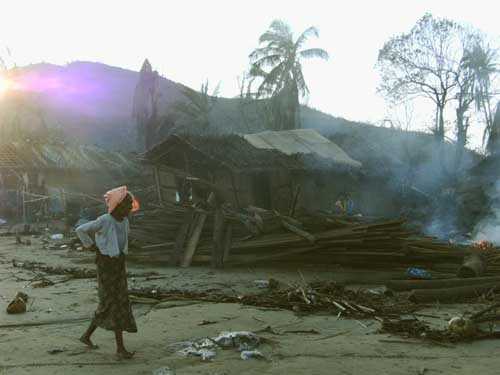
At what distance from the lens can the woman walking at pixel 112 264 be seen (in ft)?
14.4

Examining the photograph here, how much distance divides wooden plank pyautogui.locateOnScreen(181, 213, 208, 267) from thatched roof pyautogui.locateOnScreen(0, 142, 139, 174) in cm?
1315

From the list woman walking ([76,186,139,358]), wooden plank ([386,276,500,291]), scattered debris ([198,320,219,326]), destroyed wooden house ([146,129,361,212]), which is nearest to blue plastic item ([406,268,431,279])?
wooden plank ([386,276,500,291])

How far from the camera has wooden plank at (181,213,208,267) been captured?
414 inches

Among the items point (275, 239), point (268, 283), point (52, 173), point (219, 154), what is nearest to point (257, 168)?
point (219, 154)

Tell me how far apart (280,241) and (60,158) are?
1561 centimetres

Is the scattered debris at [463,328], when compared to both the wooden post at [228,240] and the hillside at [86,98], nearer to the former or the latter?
the wooden post at [228,240]

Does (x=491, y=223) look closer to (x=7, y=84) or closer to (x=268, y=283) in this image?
(x=268, y=283)

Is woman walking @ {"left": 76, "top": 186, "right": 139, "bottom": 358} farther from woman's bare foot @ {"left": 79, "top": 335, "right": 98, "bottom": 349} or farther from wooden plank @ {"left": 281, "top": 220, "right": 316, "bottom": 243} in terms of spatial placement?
wooden plank @ {"left": 281, "top": 220, "right": 316, "bottom": 243}

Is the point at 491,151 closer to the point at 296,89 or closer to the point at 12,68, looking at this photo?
the point at 296,89

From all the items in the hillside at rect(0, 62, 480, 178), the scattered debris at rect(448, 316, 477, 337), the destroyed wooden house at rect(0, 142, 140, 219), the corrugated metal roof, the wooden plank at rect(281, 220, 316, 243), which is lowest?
the scattered debris at rect(448, 316, 477, 337)

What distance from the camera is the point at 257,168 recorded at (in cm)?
1842

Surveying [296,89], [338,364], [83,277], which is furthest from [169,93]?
[338,364]

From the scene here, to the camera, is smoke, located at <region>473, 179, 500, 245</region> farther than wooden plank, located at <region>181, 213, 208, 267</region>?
Yes

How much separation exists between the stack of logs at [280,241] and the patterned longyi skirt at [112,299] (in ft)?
18.1
